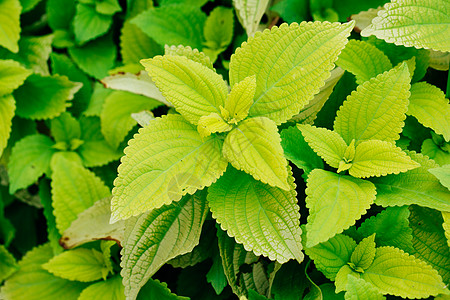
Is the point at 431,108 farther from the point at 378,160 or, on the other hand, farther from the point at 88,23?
the point at 88,23

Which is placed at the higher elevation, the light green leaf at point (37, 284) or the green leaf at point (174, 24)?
the green leaf at point (174, 24)

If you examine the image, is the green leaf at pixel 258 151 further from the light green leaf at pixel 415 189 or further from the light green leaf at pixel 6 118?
the light green leaf at pixel 6 118

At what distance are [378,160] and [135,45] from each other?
3.05 feet

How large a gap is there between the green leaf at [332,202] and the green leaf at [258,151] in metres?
0.09

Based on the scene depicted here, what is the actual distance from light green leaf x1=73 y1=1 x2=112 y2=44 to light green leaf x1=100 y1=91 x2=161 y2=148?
0.26 m

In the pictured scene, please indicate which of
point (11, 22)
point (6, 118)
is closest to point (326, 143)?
point (6, 118)

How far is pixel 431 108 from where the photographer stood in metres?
0.98

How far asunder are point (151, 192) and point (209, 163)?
13cm

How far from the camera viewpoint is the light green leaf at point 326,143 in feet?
2.81

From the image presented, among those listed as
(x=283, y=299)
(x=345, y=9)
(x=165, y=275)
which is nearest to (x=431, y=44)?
(x=345, y=9)

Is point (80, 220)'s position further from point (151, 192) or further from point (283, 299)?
point (283, 299)

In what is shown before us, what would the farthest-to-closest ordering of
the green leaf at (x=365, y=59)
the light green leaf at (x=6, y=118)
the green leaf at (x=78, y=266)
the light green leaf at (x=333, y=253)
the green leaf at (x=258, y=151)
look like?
the light green leaf at (x=6, y=118) → the green leaf at (x=78, y=266) → the green leaf at (x=365, y=59) → the light green leaf at (x=333, y=253) → the green leaf at (x=258, y=151)

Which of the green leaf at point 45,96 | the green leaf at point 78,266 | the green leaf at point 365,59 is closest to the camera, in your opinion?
the green leaf at point 365,59

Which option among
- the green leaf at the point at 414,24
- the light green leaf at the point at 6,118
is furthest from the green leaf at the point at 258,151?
the light green leaf at the point at 6,118
